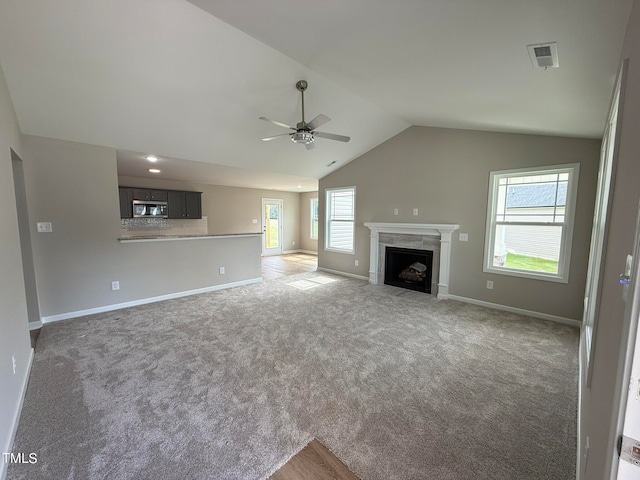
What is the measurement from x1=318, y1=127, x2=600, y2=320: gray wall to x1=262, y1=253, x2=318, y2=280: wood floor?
1.82 m

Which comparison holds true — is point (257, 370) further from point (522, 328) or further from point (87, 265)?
point (522, 328)

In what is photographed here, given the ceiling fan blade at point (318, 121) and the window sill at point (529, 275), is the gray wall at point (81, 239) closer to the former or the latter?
the ceiling fan blade at point (318, 121)

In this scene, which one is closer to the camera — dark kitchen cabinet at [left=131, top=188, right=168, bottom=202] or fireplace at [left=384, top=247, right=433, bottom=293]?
fireplace at [left=384, top=247, right=433, bottom=293]

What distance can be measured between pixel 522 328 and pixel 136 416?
415 centimetres

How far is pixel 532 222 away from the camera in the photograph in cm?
371

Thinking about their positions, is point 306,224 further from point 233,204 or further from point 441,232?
point 441,232

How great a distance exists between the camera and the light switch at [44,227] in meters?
3.32

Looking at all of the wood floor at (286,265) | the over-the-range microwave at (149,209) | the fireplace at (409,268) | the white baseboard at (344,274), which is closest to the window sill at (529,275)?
the fireplace at (409,268)

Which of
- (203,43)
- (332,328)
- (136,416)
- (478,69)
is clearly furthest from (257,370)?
(478,69)

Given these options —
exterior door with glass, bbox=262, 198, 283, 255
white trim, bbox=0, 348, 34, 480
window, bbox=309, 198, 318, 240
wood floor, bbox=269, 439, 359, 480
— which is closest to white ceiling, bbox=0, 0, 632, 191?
white trim, bbox=0, 348, 34, 480

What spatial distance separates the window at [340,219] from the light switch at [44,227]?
4.83 metres

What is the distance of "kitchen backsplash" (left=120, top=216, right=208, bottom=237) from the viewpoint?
621 centimetres

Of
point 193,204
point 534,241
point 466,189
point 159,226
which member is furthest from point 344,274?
point 159,226

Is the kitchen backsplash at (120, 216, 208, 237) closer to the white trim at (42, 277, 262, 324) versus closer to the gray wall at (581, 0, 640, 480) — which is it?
the white trim at (42, 277, 262, 324)
